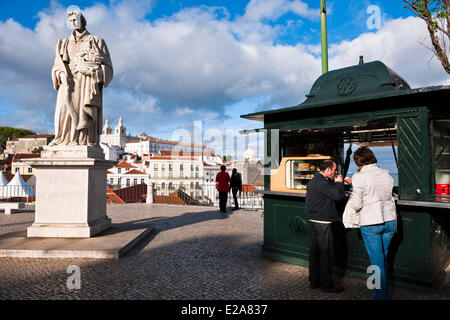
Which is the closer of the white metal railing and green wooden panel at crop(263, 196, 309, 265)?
green wooden panel at crop(263, 196, 309, 265)

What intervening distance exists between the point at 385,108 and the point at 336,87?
3.24ft

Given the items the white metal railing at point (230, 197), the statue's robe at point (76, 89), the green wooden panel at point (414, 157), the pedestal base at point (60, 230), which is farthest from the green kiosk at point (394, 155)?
the pedestal base at point (60, 230)

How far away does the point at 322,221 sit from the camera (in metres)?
3.85

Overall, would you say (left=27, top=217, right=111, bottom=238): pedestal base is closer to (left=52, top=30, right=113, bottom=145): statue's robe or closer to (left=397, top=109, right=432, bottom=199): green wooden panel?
(left=52, top=30, right=113, bottom=145): statue's robe

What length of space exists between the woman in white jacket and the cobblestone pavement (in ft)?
2.06

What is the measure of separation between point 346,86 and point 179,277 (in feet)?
13.8

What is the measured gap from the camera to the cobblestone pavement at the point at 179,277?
12.2 ft

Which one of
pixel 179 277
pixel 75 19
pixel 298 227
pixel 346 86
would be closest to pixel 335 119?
pixel 346 86

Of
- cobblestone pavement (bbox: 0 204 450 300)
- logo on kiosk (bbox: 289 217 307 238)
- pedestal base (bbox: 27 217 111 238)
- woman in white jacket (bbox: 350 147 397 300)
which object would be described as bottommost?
cobblestone pavement (bbox: 0 204 450 300)

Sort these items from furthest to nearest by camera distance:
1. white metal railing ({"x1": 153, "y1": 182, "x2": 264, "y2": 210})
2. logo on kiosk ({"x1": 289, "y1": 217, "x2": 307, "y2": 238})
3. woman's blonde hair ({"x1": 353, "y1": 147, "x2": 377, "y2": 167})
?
white metal railing ({"x1": 153, "y1": 182, "x2": 264, "y2": 210}), logo on kiosk ({"x1": 289, "y1": 217, "x2": 307, "y2": 238}), woman's blonde hair ({"x1": 353, "y1": 147, "x2": 377, "y2": 167})

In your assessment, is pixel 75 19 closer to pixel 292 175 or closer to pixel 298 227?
pixel 292 175

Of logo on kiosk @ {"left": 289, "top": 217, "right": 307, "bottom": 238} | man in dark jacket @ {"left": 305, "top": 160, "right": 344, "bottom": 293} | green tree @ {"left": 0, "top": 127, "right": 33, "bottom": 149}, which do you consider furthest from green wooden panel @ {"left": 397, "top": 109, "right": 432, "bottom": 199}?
green tree @ {"left": 0, "top": 127, "right": 33, "bottom": 149}

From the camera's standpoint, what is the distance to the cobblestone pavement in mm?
3727
